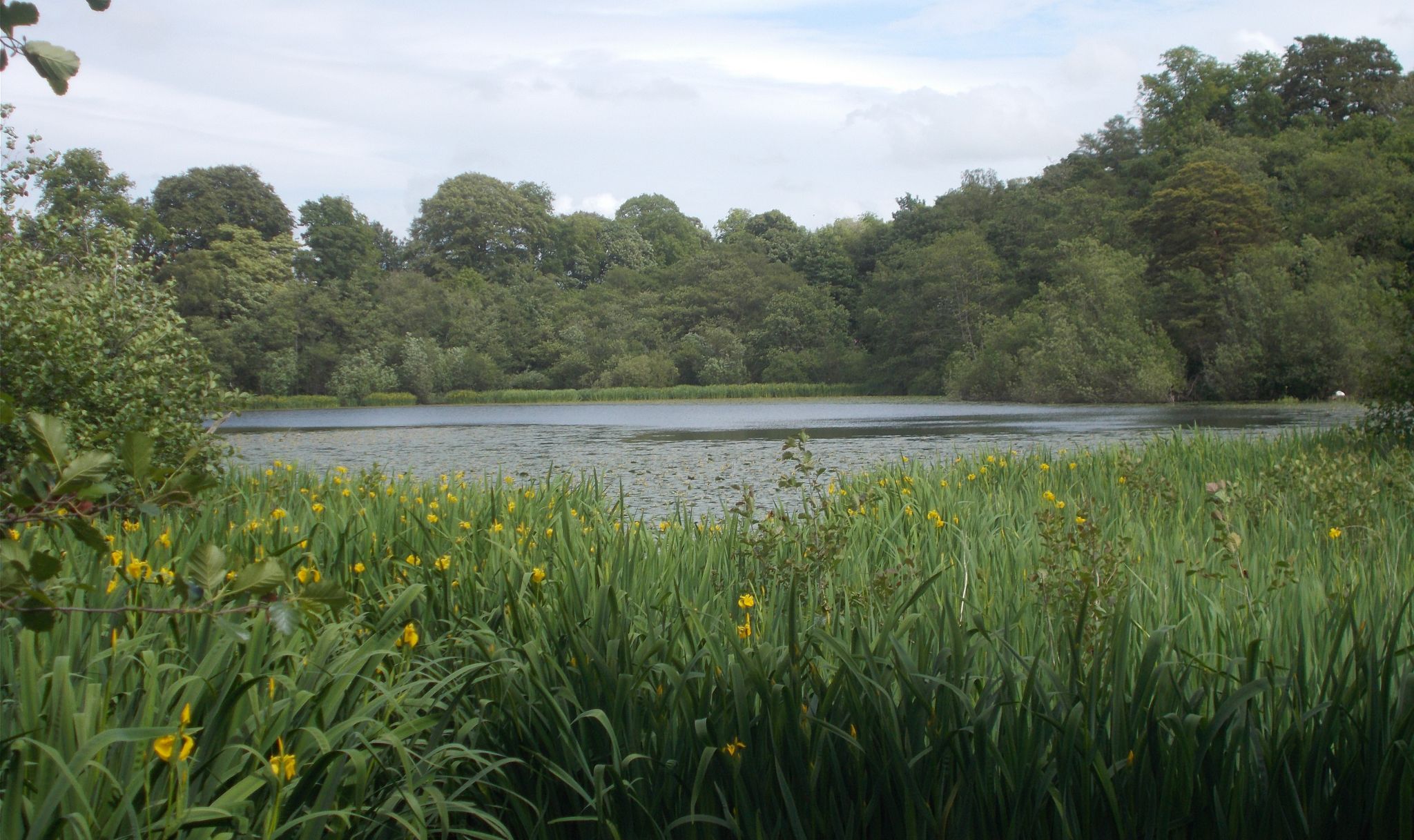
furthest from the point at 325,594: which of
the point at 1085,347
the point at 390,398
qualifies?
the point at 390,398

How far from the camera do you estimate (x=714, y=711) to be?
A: 2.36m

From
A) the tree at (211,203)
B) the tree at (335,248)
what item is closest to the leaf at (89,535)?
the tree at (211,203)

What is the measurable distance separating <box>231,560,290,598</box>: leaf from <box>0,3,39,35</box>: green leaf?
79 centimetres

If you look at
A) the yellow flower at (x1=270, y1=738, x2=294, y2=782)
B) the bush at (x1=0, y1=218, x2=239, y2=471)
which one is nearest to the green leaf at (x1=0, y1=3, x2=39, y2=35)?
the yellow flower at (x1=270, y1=738, x2=294, y2=782)

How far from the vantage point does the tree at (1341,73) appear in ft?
132

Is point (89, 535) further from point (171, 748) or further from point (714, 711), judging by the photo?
point (714, 711)

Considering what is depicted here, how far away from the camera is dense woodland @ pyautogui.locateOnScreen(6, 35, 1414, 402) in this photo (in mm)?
30125

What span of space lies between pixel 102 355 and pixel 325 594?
234 inches

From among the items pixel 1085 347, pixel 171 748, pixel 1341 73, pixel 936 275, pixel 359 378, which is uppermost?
pixel 1341 73

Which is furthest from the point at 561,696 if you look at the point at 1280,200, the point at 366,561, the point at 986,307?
the point at 986,307

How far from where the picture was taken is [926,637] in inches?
98.0

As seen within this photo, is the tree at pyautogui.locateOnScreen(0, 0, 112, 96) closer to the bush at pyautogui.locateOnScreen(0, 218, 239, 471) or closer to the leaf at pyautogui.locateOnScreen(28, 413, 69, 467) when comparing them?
the leaf at pyautogui.locateOnScreen(28, 413, 69, 467)

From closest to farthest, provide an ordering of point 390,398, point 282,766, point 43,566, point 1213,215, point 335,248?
point 43,566
point 282,766
point 1213,215
point 390,398
point 335,248

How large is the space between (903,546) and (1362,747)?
6.08 ft
